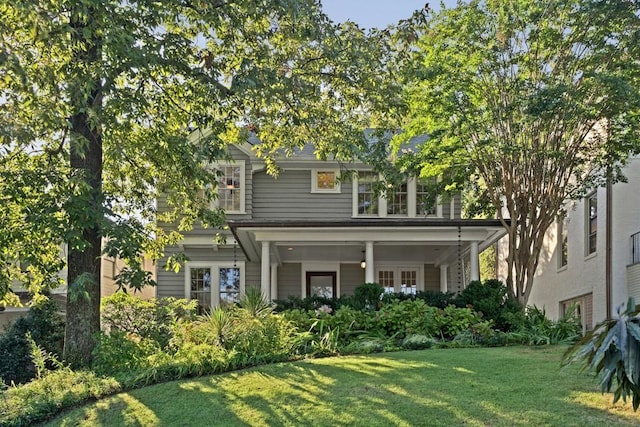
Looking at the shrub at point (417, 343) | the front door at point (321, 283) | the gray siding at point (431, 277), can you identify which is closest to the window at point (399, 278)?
the gray siding at point (431, 277)

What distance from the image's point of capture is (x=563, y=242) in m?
19.6

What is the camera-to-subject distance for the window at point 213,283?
17328 millimetres

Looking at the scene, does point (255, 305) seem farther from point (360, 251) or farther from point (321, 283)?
point (321, 283)

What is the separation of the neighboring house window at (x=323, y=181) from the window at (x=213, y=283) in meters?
3.12

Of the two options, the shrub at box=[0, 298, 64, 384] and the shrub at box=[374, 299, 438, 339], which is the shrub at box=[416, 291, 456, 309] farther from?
the shrub at box=[0, 298, 64, 384]

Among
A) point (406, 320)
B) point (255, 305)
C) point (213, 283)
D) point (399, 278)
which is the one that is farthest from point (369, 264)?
point (213, 283)

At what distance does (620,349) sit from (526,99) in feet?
28.2

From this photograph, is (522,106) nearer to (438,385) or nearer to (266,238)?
(266,238)

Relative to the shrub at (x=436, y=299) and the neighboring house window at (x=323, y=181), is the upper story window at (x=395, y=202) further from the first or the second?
the shrub at (x=436, y=299)

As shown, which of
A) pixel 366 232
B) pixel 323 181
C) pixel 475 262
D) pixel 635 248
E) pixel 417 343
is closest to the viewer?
pixel 417 343

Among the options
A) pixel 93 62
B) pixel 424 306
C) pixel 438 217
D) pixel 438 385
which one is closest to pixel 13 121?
pixel 93 62

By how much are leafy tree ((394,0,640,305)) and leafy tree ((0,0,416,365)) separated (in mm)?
2892

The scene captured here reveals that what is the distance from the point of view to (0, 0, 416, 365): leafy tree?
7.80m

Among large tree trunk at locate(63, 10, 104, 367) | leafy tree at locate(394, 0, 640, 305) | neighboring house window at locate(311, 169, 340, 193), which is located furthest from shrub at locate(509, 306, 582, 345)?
neighboring house window at locate(311, 169, 340, 193)
